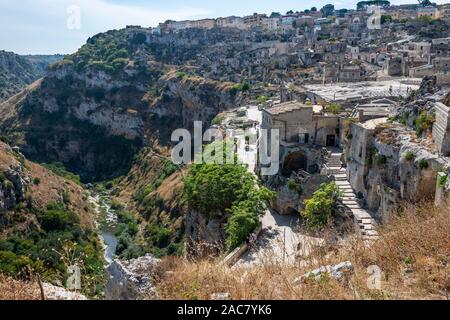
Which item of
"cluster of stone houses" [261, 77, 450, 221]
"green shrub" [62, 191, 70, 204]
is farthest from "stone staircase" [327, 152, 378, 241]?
"green shrub" [62, 191, 70, 204]

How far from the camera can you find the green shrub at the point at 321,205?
22.3 meters

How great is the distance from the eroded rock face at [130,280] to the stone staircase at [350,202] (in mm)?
9500

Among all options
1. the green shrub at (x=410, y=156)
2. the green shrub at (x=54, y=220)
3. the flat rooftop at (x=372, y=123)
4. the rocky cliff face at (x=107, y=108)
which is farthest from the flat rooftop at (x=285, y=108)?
the rocky cliff face at (x=107, y=108)

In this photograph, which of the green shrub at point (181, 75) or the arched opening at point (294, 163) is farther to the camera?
the green shrub at point (181, 75)

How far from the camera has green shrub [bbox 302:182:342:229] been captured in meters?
22.3

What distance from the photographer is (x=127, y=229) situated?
54.8m

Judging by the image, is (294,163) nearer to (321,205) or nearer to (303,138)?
(303,138)

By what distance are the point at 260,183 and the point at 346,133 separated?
7128 mm

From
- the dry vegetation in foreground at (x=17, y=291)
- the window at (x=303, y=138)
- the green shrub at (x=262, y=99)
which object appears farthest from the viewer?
the green shrub at (x=262, y=99)

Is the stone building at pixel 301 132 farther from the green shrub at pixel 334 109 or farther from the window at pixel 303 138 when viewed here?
the green shrub at pixel 334 109

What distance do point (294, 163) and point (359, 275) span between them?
1951 cm

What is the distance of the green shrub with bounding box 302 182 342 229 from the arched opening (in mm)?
5291

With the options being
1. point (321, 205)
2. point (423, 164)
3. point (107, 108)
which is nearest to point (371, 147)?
point (321, 205)

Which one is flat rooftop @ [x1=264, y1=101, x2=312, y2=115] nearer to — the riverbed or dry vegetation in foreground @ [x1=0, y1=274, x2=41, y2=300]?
dry vegetation in foreground @ [x1=0, y1=274, x2=41, y2=300]
